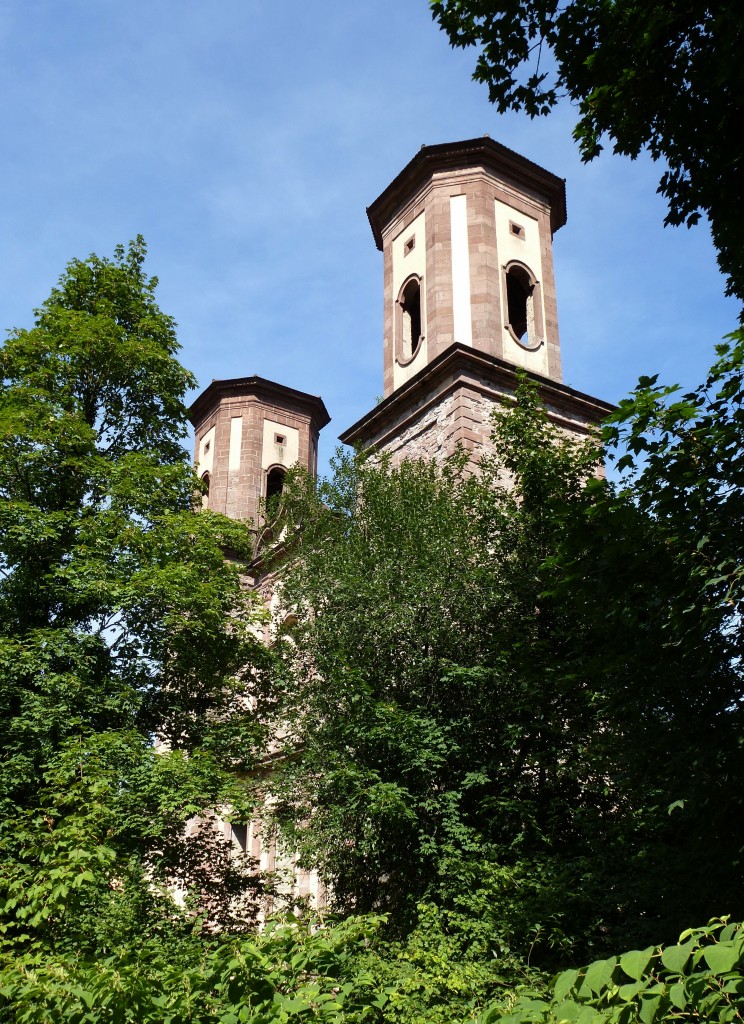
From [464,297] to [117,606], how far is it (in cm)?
912

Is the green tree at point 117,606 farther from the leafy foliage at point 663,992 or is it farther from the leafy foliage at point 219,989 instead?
the leafy foliage at point 663,992

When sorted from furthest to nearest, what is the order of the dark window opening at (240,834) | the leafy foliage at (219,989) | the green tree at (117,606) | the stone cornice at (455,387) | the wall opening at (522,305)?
1. the dark window opening at (240,834)
2. the wall opening at (522,305)
3. the stone cornice at (455,387)
4. the green tree at (117,606)
5. the leafy foliage at (219,989)

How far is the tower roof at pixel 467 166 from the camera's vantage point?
61.5ft

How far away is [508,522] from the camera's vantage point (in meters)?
12.2

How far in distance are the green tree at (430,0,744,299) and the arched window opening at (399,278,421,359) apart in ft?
32.4

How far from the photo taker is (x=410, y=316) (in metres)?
19.3

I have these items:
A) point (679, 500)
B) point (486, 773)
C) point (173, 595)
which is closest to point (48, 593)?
point (173, 595)

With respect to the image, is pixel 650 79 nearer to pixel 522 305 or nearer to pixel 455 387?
pixel 455 387

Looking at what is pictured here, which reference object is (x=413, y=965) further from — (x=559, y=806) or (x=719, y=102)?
(x=719, y=102)

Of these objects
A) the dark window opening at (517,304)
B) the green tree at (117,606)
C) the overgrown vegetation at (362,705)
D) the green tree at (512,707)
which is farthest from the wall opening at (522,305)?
the green tree at (117,606)

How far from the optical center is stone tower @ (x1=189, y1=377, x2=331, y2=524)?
27.8m

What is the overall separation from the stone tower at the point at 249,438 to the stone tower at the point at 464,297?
958cm

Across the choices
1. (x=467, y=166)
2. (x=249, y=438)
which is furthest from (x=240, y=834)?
(x=467, y=166)

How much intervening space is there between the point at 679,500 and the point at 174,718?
780cm
